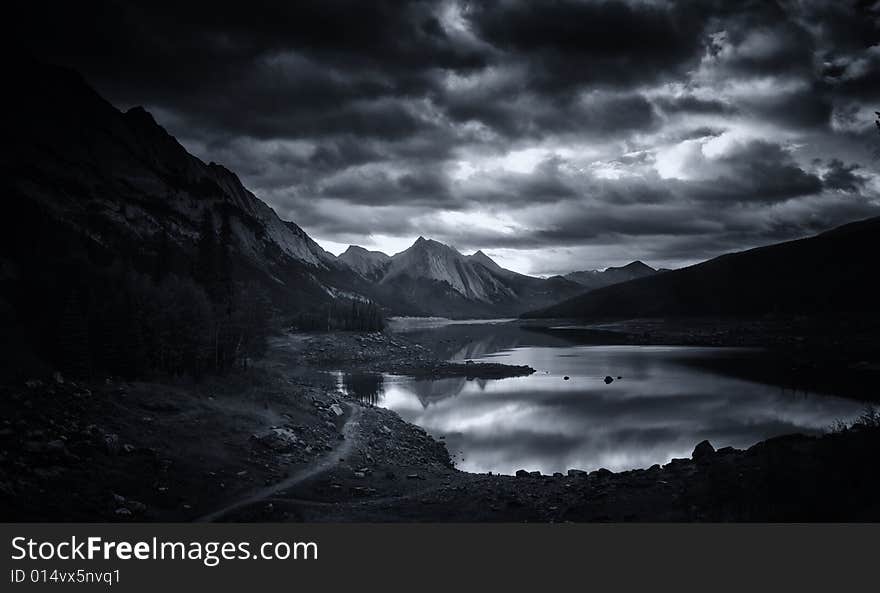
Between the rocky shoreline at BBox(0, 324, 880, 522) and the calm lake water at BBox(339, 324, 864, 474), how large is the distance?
7832 mm

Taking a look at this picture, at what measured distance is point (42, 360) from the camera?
38875 millimetres

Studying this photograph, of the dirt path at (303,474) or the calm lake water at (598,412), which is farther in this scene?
the calm lake water at (598,412)

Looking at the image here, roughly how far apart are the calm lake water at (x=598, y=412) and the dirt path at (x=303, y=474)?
32.6 feet

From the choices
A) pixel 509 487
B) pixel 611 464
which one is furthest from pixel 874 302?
pixel 509 487

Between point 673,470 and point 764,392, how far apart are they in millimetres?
52420

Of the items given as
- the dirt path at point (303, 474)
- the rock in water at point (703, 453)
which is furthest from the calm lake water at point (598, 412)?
the dirt path at point (303, 474)

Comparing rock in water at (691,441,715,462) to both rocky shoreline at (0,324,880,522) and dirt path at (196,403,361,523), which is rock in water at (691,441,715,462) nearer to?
rocky shoreline at (0,324,880,522)

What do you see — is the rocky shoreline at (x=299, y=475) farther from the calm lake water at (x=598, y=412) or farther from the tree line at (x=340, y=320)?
the tree line at (x=340, y=320)

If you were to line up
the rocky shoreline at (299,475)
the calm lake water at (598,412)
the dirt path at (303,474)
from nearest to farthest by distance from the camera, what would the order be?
the rocky shoreline at (299,475)
the dirt path at (303,474)
the calm lake water at (598,412)

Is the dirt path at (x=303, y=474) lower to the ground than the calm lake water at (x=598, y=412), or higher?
higher

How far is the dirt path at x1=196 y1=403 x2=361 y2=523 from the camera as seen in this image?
2238cm

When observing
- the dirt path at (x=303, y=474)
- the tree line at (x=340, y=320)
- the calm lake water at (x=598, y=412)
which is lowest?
the calm lake water at (x=598, y=412)

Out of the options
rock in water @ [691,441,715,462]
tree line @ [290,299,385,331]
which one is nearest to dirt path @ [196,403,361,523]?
rock in water @ [691,441,715,462]

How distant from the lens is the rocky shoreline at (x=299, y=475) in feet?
59.3
